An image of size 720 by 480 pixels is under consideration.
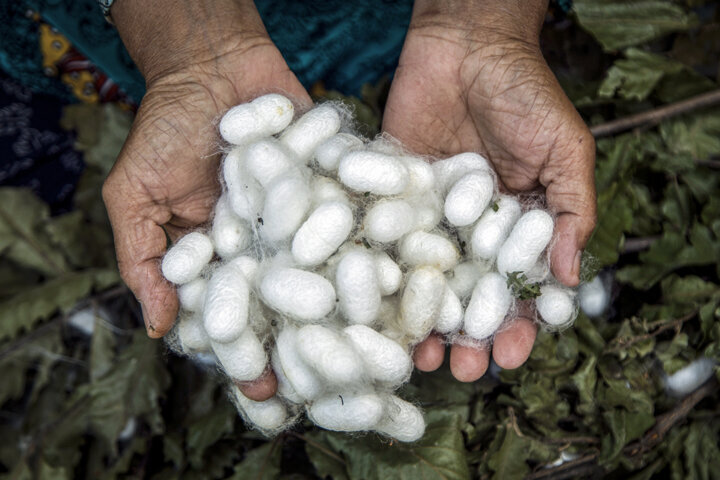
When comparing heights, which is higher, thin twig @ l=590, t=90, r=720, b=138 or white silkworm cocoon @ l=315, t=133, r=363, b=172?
white silkworm cocoon @ l=315, t=133, r=363, b=172

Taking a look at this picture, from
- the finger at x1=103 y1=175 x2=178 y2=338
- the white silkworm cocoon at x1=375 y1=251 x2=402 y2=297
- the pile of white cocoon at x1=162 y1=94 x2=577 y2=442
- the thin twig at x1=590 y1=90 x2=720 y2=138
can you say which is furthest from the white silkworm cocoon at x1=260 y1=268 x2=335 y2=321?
the thin twig at x1=590 y1=90 x2=720 y2=138

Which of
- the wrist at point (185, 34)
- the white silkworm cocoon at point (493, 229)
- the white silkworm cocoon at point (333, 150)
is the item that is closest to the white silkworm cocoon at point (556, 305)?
the white silkworm cocoon at point (493, 229)

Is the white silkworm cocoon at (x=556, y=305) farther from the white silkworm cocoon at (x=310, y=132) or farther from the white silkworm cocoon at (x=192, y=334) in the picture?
the white silkworm cocoon at (x=192, y=334)

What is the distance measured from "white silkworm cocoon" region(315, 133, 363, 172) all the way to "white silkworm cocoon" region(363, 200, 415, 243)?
0.12 m

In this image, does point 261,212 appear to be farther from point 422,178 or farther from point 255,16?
point 255,16

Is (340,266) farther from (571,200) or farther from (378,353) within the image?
(571,200)

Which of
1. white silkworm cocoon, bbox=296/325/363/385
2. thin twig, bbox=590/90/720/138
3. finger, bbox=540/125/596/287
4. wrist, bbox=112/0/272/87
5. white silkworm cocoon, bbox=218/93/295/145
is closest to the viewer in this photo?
white silkworm cocoon, bbox=296/325/363/385

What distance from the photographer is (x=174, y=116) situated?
1.24 metres

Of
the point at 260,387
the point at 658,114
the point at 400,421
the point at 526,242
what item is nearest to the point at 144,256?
the point at 260,387

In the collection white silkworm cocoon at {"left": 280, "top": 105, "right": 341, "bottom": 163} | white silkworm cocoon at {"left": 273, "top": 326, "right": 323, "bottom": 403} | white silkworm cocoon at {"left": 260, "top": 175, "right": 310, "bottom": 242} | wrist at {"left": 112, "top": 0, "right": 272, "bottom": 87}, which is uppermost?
wrist at {"left": 112, "top": 0, "right": 272, "bottom": 87}

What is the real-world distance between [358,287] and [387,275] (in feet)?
0.37

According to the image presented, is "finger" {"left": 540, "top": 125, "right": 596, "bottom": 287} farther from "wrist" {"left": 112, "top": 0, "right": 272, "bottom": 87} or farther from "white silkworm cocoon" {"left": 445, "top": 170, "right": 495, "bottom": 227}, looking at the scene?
"wrist" {"left": 112, "top": 0, "right": 272, "bottom": 87}

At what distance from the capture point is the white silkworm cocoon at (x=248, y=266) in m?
1.15

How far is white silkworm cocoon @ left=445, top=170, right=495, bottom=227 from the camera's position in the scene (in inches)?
45.3
